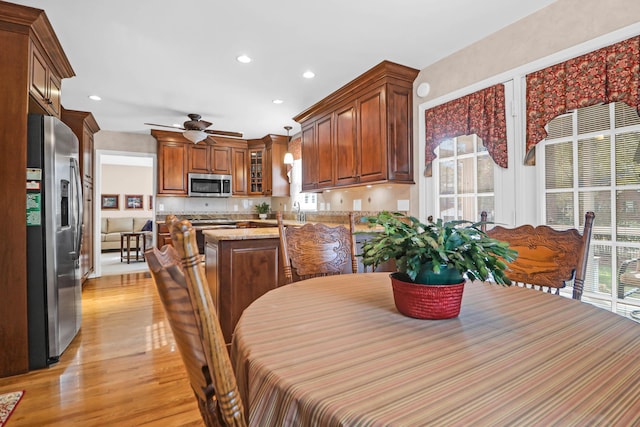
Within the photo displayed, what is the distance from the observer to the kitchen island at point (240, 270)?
8.27 ft

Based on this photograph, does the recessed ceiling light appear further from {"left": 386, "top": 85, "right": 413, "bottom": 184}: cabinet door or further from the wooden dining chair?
the wooden dining chair

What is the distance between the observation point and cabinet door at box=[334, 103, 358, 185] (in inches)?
138

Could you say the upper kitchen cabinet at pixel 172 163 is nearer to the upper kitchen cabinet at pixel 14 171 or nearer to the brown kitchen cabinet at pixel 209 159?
the brown kitchen cabinet at pixel 209 159

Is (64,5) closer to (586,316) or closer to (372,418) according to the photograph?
(372,418)

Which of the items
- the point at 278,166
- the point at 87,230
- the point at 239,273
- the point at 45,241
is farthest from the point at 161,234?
the point at 239,273

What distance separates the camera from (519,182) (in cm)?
235

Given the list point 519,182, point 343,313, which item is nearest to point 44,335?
point 343,313

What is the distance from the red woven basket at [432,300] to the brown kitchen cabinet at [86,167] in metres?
4.36

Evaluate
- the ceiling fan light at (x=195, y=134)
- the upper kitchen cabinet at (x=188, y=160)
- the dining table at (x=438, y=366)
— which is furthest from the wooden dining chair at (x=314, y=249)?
the upper kitchen cabinet at (x=188, y=160)

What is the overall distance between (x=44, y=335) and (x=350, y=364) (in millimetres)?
2626

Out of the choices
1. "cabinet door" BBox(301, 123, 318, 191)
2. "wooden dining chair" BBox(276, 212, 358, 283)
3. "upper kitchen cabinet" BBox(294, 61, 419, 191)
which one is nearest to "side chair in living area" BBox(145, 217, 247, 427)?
"wooden dining chair" BBox(276, 212, 358, 283)

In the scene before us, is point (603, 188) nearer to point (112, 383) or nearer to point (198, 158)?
point (112, 383)

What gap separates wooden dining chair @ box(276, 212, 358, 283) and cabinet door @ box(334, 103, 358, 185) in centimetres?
173

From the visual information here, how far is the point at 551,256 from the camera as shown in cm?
144
